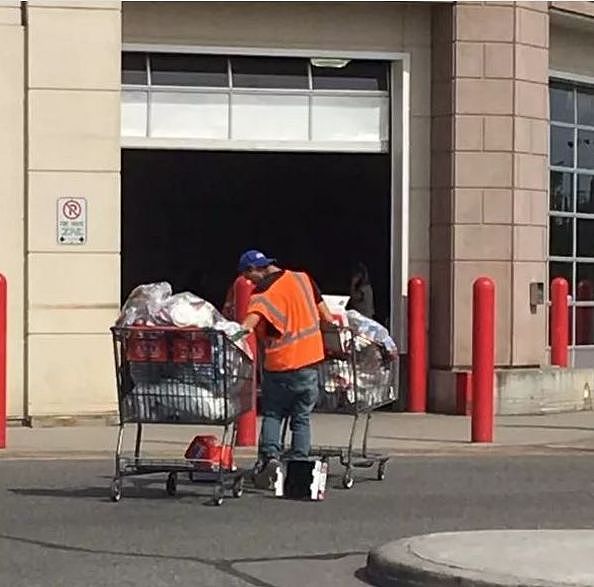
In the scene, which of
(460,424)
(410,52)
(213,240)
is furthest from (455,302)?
(213,240)

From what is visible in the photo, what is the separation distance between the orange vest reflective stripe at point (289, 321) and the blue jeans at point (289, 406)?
0.09 meters

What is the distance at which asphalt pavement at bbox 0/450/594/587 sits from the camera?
337 inches

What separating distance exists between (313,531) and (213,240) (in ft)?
44.5

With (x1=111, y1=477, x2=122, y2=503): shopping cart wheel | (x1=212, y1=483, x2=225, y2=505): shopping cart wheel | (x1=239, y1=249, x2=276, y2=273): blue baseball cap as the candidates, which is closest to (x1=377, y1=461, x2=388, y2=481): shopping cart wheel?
(x1=212, y1=483, x2=225, y2=505): shopping cart wheel

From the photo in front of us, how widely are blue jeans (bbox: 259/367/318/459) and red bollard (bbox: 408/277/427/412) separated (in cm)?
620

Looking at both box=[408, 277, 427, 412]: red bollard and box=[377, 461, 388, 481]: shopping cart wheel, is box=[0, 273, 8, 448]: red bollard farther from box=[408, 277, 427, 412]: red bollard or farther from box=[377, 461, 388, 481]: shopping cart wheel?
box=[408, 277, 427, 412]: red bollard

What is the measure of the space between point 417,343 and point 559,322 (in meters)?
2.08

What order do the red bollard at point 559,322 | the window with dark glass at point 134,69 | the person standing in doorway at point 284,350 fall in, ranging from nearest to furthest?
the person standing in doorway at point 284,350, the window with dark glass at point 134,69, the red bollard at point 559,322

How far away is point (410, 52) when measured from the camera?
18.0 m

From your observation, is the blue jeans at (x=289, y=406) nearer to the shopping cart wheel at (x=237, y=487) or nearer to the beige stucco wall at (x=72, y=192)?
the shopping cart wheel at (x=237, y=487)

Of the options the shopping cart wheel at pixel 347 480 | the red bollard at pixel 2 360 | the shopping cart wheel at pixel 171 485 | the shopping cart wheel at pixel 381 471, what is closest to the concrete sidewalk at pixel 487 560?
the shopping cart wheel at pixel 347 480

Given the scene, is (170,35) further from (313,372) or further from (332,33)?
(313,372)

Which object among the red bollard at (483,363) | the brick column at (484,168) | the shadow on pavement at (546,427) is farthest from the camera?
the brick column at (484,168)

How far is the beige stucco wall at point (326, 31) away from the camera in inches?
681
